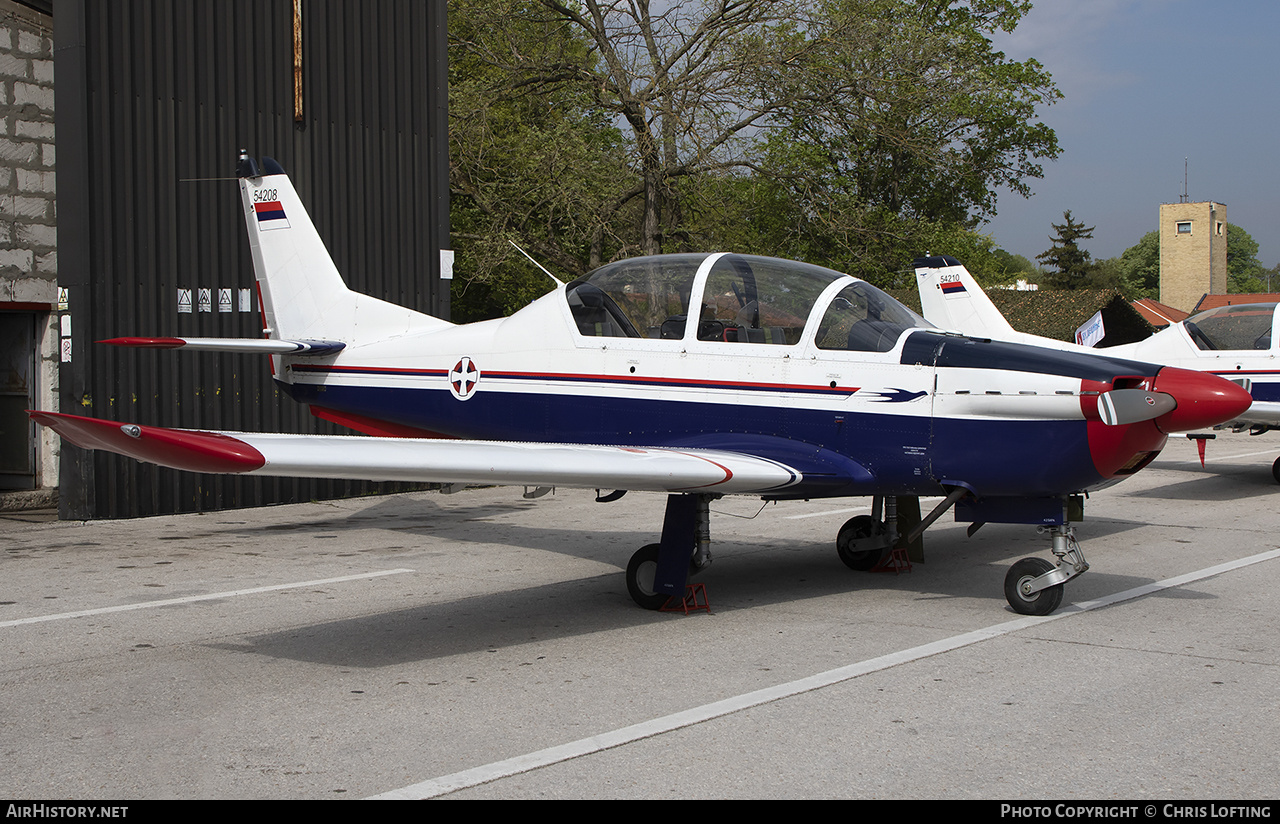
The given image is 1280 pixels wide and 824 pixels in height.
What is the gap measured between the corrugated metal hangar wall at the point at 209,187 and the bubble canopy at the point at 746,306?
19.1 ft

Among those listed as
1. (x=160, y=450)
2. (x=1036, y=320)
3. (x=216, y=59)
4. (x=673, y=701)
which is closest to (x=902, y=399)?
(x=673, y=701)

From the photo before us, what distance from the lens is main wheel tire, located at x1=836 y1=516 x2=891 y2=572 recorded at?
296 inches

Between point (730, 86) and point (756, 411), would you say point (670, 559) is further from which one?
point (730, 86)

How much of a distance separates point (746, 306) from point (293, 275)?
445cm

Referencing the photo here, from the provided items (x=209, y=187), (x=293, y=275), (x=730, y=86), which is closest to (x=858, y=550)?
(x=293, y=275)

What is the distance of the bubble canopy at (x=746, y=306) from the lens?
6.27 m

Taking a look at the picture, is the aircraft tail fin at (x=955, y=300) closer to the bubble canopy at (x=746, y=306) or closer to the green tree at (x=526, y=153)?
the green tree at (x=526, y=153)

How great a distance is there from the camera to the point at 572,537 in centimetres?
922

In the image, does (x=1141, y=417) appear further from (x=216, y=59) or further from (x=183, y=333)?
(x=216, y=59)

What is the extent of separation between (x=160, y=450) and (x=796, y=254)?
2275cm

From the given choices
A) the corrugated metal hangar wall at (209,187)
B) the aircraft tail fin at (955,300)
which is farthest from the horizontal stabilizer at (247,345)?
the aircraft tail fin at (955,300)

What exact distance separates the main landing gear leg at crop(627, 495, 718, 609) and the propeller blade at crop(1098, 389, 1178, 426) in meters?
2.19

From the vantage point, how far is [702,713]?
4.22 m

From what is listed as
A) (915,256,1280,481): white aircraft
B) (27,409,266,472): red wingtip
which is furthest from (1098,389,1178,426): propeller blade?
(915,256,1280,481): white aircraft
